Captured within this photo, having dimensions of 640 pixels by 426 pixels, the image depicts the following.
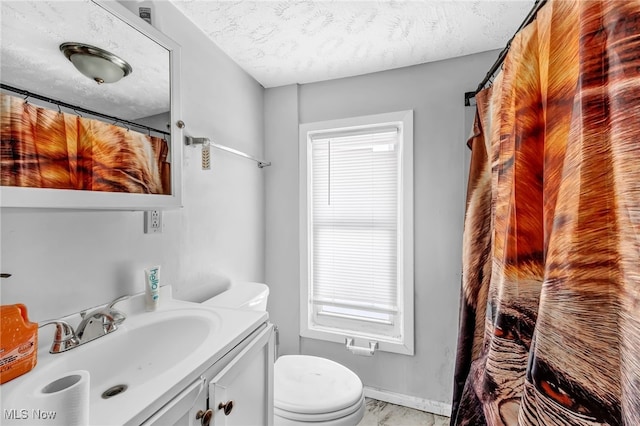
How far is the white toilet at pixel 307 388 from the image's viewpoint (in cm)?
117

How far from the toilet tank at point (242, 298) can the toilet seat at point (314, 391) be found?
363 mm

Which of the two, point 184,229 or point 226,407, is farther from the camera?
point 184,229

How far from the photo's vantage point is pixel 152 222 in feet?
3.75

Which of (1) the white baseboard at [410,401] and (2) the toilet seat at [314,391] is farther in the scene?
(1) the white baseboard at [410,401]

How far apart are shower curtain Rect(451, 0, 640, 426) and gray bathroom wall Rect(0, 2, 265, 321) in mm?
1253

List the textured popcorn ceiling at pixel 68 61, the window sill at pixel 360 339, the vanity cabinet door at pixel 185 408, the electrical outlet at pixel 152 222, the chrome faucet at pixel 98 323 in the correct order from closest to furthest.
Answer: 1. the vanity cabinet door at pixel 185 408
2. the textured popcorn ceiling at pixel 68 61
3. the chrome faucet at pixel 98 323
4. the electrical outlet at pixel 152 222
5. the window sill at pixel 360 339

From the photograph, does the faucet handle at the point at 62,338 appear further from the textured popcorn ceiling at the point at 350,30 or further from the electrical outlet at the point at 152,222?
the textured popcorn ceiling at the point at 350,30

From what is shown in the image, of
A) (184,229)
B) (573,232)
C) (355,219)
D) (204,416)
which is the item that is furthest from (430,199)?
(204,416)

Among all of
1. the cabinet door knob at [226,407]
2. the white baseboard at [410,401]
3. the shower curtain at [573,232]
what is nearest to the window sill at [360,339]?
the white baseboard at [410,401]

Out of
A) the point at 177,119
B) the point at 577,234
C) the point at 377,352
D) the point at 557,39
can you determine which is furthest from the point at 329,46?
the point at 377,352

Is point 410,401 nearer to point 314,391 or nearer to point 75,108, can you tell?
point 314,391

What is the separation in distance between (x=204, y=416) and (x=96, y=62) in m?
1.10

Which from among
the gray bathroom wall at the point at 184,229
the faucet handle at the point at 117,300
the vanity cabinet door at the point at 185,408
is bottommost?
the vanity cabinet door at the point at 185,408

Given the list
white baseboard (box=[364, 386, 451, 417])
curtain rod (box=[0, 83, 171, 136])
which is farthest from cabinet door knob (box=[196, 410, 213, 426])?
white baseboard (box=[364, 386, 451, 417])
